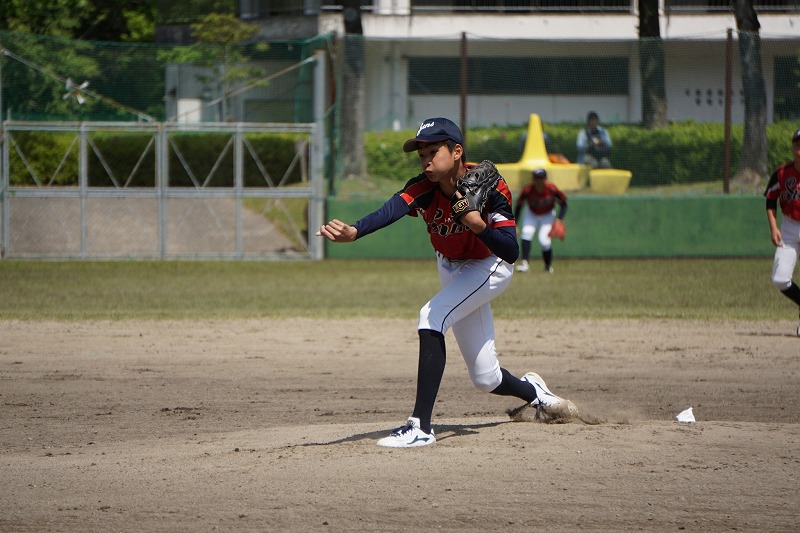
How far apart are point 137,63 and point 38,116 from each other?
2.15 metres

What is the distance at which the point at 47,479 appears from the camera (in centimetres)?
531

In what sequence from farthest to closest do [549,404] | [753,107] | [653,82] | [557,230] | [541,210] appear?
[653,82] < [753,107] < [541,210] < [557,230] < [549,404]

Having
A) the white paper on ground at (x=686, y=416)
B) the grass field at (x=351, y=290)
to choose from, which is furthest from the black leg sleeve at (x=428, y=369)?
the grass field at (x=351, y=290)

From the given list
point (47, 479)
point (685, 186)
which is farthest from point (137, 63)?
point (47, 479)

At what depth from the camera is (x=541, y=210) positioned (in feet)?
57.2

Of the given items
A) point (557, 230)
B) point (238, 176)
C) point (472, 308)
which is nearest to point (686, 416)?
point (472, 308)

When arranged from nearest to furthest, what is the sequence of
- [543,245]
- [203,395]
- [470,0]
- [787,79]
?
[203,395]
[543,245]
[787,79]
[470,0]

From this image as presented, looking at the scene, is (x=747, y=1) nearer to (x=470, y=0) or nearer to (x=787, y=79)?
(x=787, y=79)

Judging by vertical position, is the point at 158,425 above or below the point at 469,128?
below

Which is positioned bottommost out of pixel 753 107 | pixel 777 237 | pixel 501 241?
pixel 777 237

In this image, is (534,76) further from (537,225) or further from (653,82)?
(537,225)

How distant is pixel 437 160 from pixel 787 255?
6.52m

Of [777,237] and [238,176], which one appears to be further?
[238,176]

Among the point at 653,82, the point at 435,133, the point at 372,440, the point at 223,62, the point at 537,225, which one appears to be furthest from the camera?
the point at 223,62
